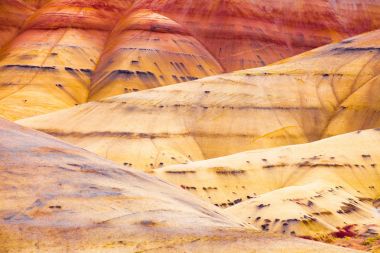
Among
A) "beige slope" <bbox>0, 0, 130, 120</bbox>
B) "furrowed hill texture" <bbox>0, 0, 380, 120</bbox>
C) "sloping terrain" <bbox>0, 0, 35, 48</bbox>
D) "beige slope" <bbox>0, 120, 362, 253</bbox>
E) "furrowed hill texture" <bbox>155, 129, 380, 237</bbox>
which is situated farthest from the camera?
"sloping terrain" <bbox>0, 0, 35, 48</bbox>

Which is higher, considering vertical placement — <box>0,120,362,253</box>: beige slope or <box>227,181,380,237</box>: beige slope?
<box>227,181,380,237</box>: beige slope

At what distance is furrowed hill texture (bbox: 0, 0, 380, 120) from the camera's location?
110m

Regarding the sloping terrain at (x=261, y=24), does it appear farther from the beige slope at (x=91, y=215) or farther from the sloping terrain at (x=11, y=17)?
the beige slope at (x=91, y=215)

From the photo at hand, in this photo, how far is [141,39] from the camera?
117875mm

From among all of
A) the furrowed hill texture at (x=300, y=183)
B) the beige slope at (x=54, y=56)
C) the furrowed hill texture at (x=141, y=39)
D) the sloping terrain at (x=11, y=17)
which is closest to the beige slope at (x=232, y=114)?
the furrowed hill texture at (x=300, y=183)

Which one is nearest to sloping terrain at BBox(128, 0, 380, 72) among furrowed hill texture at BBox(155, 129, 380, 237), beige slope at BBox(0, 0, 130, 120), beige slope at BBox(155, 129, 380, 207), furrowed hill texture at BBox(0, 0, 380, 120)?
furrowed hill texture at BBox(0, 0, 380, 120)

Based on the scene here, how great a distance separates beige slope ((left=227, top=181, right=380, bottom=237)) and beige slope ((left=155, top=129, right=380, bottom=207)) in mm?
4432

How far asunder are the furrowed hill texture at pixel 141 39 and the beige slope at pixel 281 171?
39.9 m

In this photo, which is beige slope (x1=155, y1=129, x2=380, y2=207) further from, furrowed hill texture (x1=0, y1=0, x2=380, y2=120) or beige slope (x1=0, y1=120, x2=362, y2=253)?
furrowed hill texture (x1=0, y1=0, x2=380, y2=120)

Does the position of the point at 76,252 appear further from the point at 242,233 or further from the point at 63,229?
the point at 242,233

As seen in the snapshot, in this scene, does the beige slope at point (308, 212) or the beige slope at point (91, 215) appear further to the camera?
the beige slope at point (308, 212)

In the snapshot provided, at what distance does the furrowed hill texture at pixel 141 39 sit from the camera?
362 feet

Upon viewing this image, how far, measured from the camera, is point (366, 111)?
85.8 meters

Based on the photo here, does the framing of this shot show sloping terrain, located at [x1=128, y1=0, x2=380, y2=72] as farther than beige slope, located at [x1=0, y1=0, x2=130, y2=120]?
Yes
